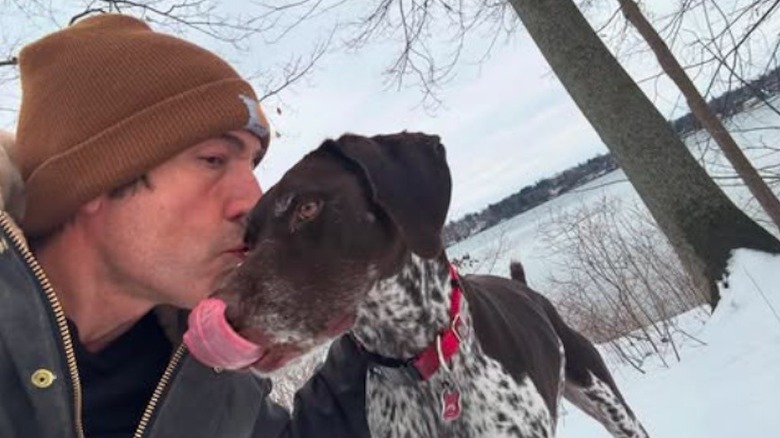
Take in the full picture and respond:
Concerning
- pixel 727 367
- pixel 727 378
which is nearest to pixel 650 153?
pixel 727 367

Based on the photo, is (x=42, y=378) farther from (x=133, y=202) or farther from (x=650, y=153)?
(x=650, y=153)

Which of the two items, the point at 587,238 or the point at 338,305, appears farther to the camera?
the point at 587,238

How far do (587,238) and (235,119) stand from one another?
684 centimetres

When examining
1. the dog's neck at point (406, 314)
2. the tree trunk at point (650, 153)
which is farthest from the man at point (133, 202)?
the tree trunk at point (650, 153)

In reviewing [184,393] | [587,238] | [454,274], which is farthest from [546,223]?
[184,393]

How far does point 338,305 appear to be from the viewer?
2701mm

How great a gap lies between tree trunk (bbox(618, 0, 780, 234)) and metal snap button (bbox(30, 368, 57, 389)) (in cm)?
703

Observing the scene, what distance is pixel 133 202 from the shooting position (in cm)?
255

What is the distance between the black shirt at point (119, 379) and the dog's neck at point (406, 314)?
70cm

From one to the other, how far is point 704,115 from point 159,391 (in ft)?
22.7

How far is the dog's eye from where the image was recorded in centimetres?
267

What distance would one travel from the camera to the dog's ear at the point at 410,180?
9.16 feet

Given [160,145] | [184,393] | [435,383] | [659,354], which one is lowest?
[659,354]

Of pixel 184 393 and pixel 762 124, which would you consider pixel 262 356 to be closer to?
pixel 184 393
